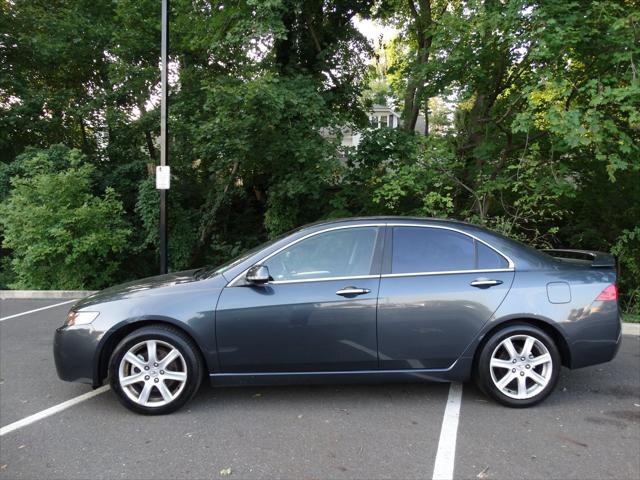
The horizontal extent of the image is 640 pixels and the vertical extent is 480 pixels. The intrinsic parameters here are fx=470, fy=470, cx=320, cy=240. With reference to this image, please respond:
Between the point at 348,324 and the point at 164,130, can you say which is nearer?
the point at 348,324

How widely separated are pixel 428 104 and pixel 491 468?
7822 millimetres

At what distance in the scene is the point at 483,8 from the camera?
6.67 meters

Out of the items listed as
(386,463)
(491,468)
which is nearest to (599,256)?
(491,468)

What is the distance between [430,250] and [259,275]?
1.42 metres

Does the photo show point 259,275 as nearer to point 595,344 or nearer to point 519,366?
point 519,366

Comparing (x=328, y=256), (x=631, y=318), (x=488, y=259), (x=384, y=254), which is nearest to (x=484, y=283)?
(x=488, y=259)

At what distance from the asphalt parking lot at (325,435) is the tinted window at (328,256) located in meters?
1.09

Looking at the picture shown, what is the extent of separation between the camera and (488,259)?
3889 mm

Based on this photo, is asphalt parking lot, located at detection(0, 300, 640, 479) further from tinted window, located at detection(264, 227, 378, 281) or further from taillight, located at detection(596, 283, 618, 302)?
tinted window, located at detection(264, 227, 378, 281)

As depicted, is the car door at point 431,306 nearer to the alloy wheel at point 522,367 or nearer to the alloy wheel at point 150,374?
the alloy wheel at point 522,367

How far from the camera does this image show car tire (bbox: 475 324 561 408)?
3.75 meters

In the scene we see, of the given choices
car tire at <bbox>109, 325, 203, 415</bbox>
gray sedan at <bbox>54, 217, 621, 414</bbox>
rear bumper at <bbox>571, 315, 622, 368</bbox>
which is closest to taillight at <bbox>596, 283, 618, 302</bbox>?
gray sedan at <bbox>54, 217, 621, 414</bbox>

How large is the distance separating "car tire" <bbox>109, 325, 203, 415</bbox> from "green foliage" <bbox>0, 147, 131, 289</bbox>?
6714mm

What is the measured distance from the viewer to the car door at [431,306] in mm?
3680
